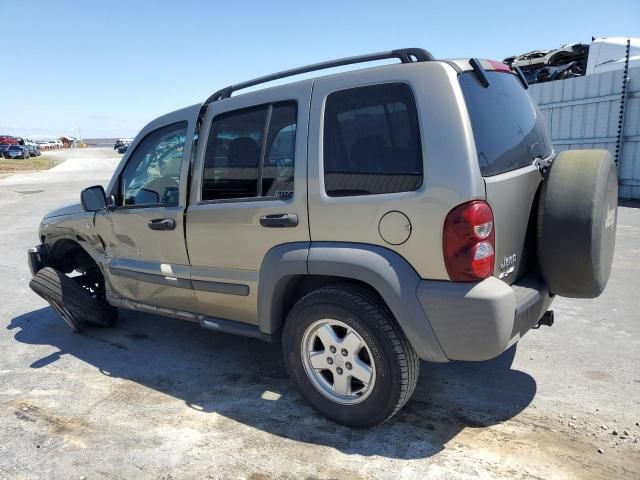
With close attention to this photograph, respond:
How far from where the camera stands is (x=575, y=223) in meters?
2.62

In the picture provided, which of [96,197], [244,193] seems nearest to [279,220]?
[244,193]

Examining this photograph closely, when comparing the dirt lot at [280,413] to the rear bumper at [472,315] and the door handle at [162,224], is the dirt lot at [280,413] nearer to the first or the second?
the rear bumper at [472,315]

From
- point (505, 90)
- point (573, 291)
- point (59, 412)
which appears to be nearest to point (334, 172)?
point (505, 90)

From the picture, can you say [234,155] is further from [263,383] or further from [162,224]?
[263,383]

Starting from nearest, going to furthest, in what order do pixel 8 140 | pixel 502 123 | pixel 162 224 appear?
pixel 502 123 → pixel 162 224 → pixel 8 140

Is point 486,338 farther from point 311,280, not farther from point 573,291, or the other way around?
point 311,280

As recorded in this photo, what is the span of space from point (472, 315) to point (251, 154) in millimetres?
1702

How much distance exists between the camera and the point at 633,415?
9.43 ft

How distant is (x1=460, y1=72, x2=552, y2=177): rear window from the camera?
253cm

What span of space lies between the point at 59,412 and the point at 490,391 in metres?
2.82

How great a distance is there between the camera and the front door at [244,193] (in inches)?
116

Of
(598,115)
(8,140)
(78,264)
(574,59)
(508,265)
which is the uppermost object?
(574,59)

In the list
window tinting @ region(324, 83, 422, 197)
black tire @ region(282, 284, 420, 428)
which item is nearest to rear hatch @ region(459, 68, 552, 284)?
window tinting @ region(324, 83, 422, 197)

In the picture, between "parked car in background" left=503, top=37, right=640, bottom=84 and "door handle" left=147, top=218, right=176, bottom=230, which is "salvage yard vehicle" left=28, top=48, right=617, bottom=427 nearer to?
"door handle" left=147, top=218, right=176, bottom=230
